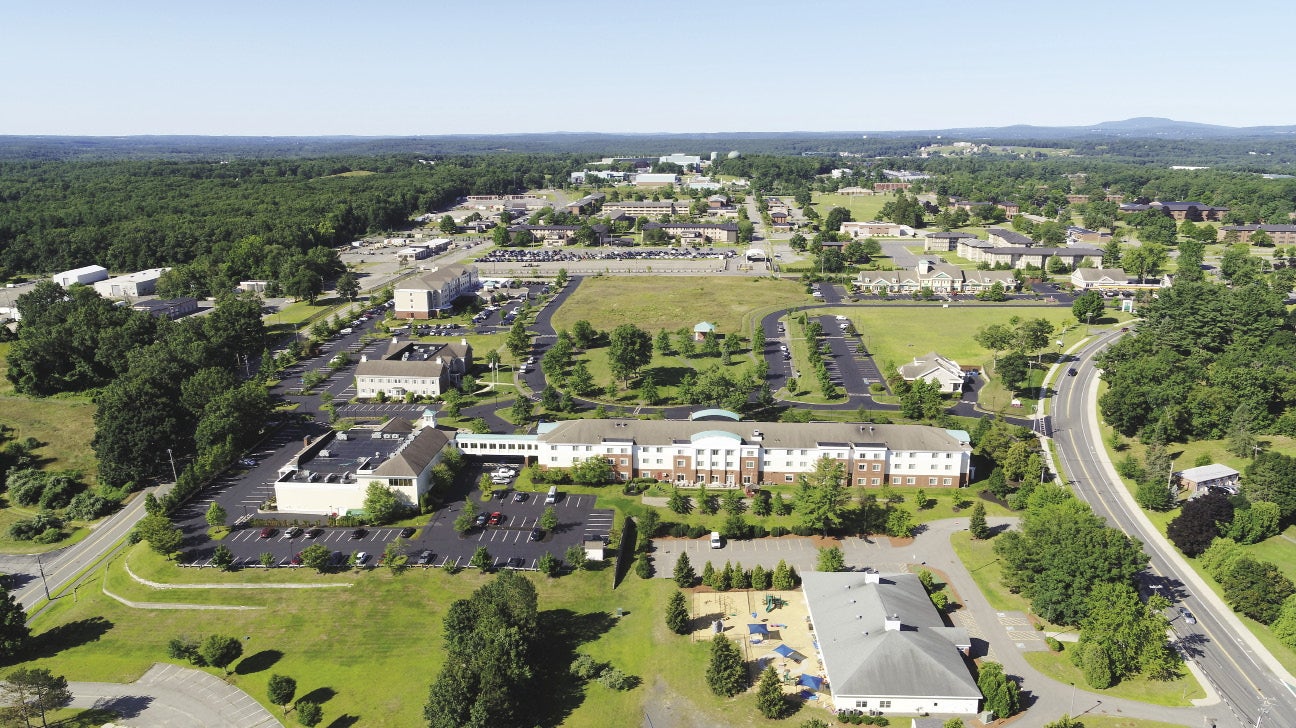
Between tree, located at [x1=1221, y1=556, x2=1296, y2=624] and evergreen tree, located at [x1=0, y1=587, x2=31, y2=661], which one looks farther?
tree, located at [x1=1221, y1=556, x2=1296, y2=624]

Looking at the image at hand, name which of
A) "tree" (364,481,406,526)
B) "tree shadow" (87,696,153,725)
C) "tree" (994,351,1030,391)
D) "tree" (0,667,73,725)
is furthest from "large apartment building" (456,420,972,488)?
"tree" (0,667,73,725)

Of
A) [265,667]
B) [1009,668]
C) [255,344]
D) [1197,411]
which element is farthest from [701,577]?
[255,344]

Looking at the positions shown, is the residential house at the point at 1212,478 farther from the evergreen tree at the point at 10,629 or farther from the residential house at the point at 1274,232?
the residential house at the point at 1274,232

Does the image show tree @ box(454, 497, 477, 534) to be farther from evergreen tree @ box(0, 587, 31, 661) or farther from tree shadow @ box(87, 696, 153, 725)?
evergreen tree @ box(0, 587, 31, 661)

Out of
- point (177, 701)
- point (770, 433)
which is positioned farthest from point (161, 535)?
point (770, 433)

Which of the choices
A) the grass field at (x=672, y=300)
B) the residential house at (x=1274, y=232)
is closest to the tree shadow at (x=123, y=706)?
the grass field at (x=672, y=300)

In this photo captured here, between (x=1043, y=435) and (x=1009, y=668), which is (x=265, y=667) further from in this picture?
(x=1043, y=435)
